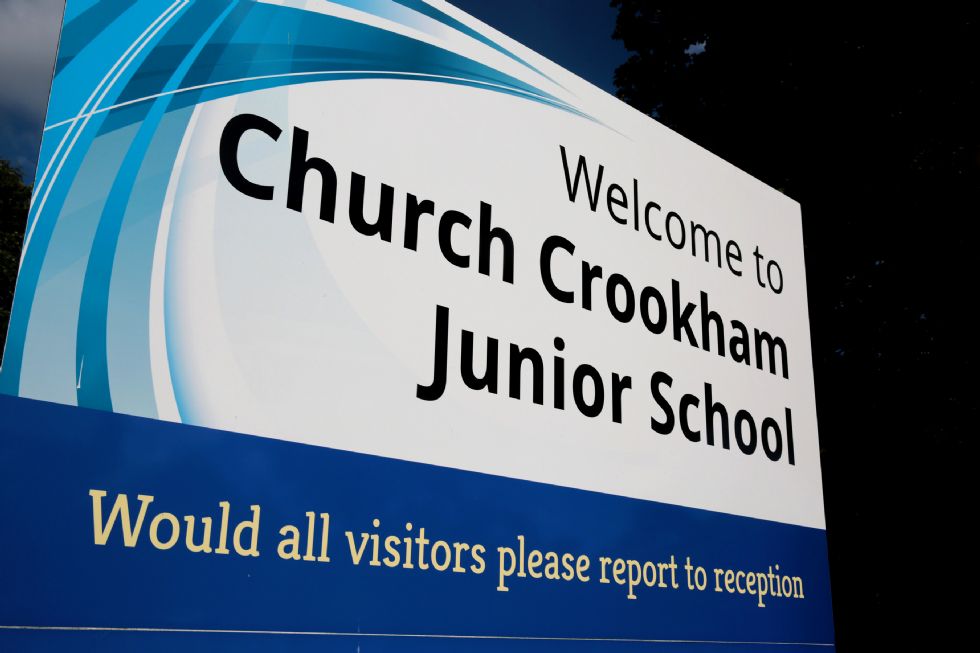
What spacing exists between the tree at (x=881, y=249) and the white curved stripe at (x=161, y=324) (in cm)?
635

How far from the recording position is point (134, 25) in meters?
1.65

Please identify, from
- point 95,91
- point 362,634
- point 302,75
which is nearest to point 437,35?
point 302,75

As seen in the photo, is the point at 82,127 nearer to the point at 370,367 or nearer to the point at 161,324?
the point at 161,324

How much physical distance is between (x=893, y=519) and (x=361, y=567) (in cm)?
626

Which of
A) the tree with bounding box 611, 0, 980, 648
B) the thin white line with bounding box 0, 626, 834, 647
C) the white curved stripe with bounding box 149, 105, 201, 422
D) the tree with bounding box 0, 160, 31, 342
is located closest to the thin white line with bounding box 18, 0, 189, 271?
the white curved stripe with bounding box 149, 105, 201, 422

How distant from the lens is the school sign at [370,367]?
143 cm

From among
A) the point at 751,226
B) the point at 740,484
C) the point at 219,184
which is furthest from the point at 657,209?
the point at 219,184

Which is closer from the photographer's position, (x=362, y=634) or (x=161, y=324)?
(x=161, y=324)

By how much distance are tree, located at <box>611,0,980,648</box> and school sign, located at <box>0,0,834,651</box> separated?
4.55 metres

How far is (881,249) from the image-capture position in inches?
289

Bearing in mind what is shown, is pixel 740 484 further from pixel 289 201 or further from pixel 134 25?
pixel 134 25

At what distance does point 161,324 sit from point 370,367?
44 centimetres

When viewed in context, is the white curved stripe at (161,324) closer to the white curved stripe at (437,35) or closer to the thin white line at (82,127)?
the thin white line at (82,127)

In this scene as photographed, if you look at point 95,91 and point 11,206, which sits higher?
point 11,206
